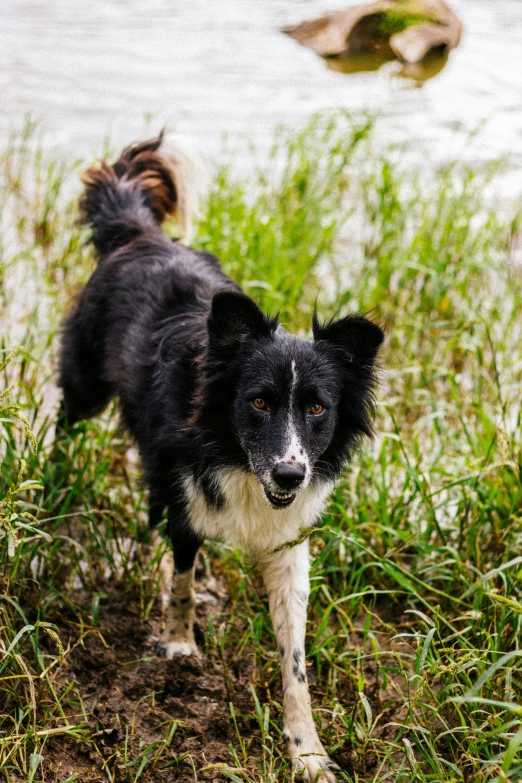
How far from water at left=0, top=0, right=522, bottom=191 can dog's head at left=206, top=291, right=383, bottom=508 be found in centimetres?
453

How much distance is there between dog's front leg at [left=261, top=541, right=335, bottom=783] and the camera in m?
3.17

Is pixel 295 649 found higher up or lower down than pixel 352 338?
lower down

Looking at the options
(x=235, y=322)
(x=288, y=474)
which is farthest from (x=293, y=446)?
(x=235, y=322)

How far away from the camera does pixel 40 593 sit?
362 cm

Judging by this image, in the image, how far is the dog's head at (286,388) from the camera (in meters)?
3.13

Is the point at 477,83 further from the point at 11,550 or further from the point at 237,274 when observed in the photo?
the point at 11,550

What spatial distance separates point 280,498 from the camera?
316 centimetres

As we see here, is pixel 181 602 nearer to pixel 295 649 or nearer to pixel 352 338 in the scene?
pixel 295 649

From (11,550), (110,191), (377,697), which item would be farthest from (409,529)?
A: (110,191)

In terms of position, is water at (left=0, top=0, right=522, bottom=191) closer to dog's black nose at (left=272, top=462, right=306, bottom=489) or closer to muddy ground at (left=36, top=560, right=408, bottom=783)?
muddy ground at (left=36, top=560, right=408, bottom=783)

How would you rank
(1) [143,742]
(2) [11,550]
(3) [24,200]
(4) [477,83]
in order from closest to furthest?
(1) [143,742] → (2) [11,550] → (3) [24,200] → (4) [477,83]

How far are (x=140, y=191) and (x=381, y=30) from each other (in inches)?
341

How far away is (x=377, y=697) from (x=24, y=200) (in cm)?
476

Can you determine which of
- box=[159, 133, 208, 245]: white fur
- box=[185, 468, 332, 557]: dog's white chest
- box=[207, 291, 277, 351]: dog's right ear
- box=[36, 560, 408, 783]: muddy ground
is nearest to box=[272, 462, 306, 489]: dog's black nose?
box=[185, 468, 332, 557]: dog's white chest
